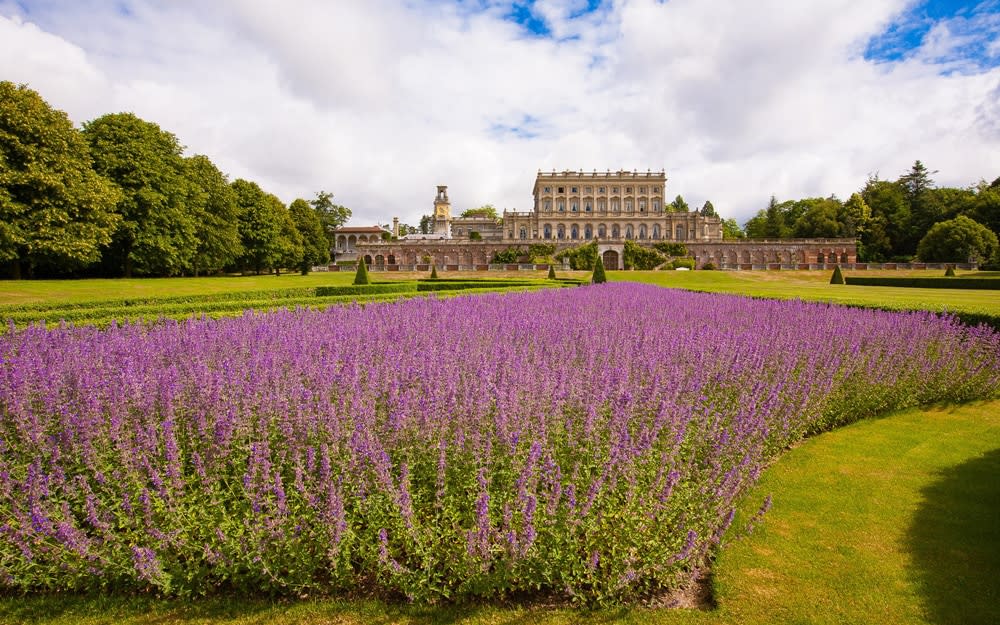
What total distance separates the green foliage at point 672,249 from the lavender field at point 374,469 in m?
62.1

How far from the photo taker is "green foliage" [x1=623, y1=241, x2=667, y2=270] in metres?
62.3

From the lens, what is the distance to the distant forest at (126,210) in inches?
879

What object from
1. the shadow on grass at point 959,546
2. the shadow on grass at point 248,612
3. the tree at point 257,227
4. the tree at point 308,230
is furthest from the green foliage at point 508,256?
the shadow on grass at point 248,612

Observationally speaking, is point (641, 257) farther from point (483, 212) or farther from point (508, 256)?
point (483, 212)

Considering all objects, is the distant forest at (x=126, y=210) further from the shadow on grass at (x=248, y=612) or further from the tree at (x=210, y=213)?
the shadow on grass at (x=248, y=612)

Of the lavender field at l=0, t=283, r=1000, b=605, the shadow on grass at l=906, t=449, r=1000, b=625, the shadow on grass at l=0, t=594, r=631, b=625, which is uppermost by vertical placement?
the lavender field at l=0, t=283, r=1000, b=605

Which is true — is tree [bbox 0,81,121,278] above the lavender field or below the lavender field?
above

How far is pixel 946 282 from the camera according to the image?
3158 cm

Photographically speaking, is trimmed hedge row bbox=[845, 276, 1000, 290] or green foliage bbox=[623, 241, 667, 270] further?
green foliage bbox=[623, 241, 667, 270]

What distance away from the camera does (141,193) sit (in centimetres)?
2811

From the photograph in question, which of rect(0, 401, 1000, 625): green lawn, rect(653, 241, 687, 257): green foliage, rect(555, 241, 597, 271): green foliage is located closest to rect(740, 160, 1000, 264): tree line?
rect(653, 241, 687, 257): green foliage

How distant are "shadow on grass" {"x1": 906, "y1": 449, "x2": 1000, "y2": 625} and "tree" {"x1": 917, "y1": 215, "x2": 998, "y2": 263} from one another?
6861 cm

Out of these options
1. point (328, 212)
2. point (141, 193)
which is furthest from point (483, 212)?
point (141, 193)

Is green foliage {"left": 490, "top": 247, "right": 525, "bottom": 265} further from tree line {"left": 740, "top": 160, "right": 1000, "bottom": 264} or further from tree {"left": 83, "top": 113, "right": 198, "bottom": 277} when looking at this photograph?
tree line {"left": 740, "top": 160, "right": 1000, "bottom": 264}
